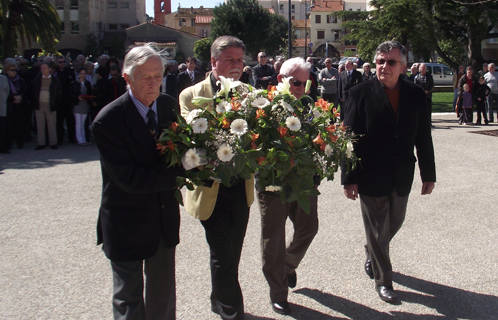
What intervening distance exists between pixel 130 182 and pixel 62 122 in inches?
399

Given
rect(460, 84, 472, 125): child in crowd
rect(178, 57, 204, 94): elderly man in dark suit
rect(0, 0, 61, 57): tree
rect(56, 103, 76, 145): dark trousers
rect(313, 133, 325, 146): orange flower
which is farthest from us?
rect(0, 0, 61, 57): tree

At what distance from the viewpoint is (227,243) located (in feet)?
11.5

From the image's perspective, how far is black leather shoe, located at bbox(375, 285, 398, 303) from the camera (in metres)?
3.93

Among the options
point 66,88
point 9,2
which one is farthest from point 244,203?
point 9,2

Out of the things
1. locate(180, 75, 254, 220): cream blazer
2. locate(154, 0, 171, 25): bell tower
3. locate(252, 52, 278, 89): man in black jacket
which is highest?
locate(154, 0, 171, 25): bell tower

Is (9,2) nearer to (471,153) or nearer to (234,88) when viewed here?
(471,153)

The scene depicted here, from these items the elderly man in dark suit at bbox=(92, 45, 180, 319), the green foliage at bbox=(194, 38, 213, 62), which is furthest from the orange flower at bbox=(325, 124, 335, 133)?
the green foliage at bbox=(194, 38, 213, 62)

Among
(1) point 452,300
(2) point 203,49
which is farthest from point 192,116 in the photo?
(2) point 203,49

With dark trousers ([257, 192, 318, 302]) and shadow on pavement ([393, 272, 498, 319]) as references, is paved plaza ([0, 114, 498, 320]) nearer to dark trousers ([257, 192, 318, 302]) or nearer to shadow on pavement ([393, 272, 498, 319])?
shadow on pavement ([393, 272, 498, 319])

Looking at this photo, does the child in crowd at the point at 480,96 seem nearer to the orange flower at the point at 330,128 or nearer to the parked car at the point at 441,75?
the orange flower at the point at 330,128

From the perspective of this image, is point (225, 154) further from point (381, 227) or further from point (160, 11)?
point (160, 11)

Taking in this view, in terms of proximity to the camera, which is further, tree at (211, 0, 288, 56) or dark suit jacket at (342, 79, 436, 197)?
tree at (211, 0, 288, 56)

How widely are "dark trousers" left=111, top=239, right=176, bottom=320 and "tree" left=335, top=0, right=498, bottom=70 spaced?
21.3 meters

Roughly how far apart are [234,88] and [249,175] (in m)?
0.63
